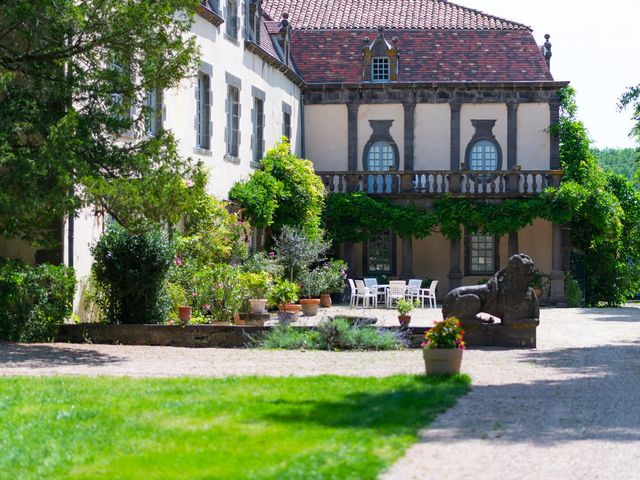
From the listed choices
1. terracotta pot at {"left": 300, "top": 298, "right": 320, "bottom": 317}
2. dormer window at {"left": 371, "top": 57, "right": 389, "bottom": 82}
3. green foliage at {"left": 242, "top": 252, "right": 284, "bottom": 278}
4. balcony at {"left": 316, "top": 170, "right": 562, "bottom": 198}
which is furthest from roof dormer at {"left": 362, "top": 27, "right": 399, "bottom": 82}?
terracotta pot at {"left": 300, "top": 298, "right": 320, "bottom": 317}

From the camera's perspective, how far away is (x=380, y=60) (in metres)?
36.2

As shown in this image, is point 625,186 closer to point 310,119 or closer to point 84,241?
point 310,119

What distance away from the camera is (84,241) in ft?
63.0

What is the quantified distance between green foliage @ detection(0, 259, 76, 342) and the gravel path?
2.17 feet

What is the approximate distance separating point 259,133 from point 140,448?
2236cm

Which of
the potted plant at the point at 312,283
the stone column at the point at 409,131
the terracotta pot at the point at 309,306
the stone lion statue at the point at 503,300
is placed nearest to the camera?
the stone lion statue at the point at 503,300

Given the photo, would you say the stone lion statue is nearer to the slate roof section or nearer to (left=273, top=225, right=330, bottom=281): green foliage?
(left=273, top=225, right=330, bottom=281): green foliage

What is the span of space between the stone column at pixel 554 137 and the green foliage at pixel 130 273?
Answer: 19.2 meters

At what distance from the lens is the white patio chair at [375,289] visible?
96.8ft

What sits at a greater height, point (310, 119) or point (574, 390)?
point (310, 119)

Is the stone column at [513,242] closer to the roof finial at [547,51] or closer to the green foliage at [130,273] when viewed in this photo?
the roof finial at [547,51]

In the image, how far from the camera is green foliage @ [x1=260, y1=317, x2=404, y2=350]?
1705cm

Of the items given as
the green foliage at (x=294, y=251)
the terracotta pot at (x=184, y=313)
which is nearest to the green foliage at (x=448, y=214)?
the green foliage at (x=294, y=251)

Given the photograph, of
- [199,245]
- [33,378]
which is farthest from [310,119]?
[33,378]
